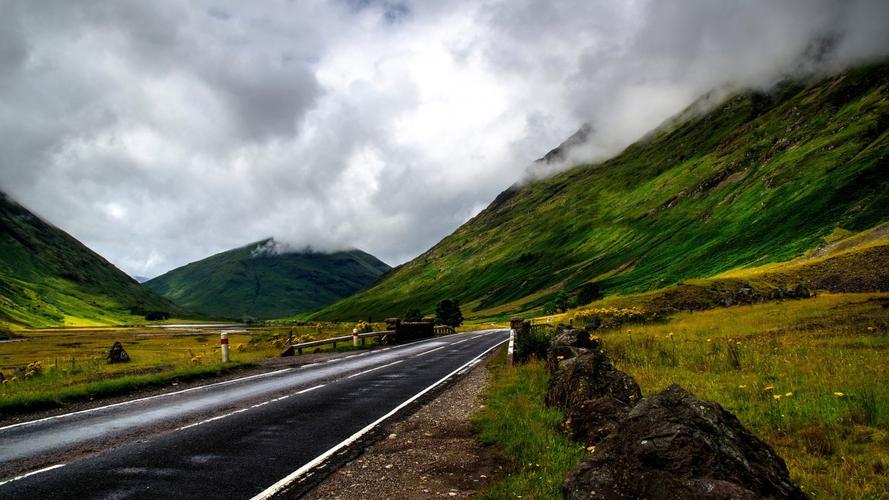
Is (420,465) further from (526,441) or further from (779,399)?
(779,399)

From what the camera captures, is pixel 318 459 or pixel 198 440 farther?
pixel 198 440

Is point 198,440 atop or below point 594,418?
atop

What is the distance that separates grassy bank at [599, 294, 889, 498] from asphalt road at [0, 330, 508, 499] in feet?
23.1

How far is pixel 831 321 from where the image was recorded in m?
25.1

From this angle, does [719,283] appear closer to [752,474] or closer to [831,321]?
[831,321]

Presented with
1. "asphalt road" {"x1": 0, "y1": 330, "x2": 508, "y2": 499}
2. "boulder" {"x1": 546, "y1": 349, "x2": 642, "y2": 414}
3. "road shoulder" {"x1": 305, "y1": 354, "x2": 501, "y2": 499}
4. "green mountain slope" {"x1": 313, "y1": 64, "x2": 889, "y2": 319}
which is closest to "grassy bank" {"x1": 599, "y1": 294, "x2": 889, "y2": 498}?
"boulder" {"x1": 546, "y1": 349, "x2": 642, "y2": 414}

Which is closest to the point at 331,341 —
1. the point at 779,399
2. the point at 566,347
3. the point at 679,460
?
the point at 566,347

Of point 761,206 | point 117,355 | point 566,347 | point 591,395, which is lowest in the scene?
point 591,395

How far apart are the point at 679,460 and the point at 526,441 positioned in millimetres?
3762

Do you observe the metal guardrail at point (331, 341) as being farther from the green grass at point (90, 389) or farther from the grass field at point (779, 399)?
the grass field at point (779, 399)

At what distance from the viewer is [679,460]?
16.1ft

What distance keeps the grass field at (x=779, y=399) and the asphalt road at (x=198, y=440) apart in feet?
10.1

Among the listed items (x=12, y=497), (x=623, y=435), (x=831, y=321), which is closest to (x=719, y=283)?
(x=831, y=321)

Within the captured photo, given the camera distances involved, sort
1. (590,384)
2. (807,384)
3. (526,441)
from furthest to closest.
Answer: (807,384)
(590,384)
(526,441)
